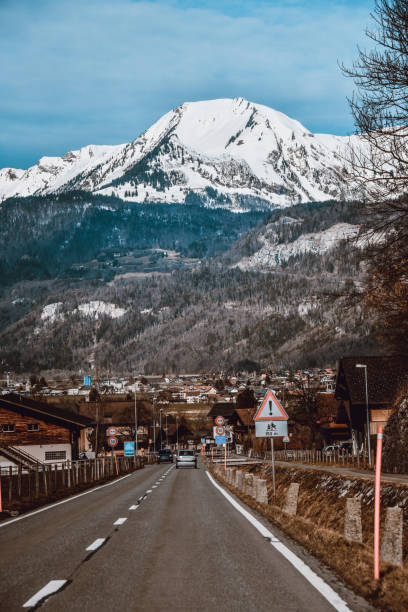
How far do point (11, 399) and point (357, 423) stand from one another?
30.4 metres

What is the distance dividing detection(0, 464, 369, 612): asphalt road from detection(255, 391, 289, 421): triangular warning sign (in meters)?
3.47

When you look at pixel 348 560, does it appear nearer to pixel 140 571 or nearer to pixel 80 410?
pixel 140 571

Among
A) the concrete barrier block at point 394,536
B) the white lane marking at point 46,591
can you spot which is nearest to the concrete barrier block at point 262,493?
the concrete barrier block at point 394,536

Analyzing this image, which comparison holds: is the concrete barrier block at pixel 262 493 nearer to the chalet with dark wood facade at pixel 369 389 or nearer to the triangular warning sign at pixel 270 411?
the triangular warning sign at pixel 270 411

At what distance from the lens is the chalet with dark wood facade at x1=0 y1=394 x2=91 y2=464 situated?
70812mm

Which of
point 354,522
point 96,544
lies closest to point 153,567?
point 96,544

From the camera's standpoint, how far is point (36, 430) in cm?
7162

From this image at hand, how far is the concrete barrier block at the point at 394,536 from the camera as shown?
1075cm

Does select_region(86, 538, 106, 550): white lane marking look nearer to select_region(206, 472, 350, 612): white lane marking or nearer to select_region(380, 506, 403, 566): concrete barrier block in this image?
select_region(206, 472, 350, 612): white lane marking

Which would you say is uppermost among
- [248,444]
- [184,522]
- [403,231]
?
[403,231]

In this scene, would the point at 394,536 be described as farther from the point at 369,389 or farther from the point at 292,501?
the point at 369,389

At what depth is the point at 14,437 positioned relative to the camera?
232ft

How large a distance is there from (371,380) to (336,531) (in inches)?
2109

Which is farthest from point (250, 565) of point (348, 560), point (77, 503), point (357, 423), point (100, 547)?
point (357, 423)
